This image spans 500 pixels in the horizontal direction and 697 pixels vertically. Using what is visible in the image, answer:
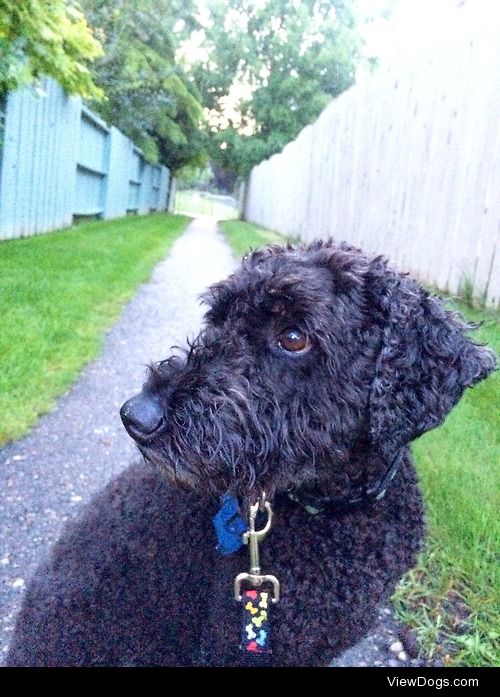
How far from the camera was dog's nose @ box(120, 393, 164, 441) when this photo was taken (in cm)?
187

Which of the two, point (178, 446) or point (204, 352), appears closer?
point (178, 446)

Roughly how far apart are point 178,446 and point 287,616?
2.24 ft

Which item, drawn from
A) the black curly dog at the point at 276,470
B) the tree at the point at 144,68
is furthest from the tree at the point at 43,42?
the tree at the point at 144,68

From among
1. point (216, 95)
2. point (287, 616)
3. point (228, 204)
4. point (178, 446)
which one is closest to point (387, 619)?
point (287, 616)

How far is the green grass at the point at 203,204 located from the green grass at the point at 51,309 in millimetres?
44652

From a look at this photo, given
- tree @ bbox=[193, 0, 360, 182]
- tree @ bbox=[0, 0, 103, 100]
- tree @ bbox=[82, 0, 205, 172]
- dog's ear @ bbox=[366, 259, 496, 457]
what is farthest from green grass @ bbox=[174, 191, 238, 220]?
dog's ear @ bbox=[366, 259, 496, 457]

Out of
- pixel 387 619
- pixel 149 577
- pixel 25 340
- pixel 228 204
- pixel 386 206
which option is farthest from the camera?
pixel 228 204

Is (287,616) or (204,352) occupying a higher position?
Result: (204,352)

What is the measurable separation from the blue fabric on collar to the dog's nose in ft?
1.28

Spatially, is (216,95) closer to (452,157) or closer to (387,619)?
(452,157)

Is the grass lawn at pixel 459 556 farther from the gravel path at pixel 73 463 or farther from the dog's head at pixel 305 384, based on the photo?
the dog's head at pixel 305 384

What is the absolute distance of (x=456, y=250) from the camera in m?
6.27

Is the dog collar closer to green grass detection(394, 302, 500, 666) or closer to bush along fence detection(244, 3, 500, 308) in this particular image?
green grass detection(394, 302, 500, 666)

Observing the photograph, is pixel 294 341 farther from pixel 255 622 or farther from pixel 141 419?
pixel 255 622
